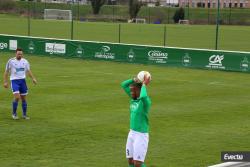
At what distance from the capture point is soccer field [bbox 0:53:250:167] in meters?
13.4

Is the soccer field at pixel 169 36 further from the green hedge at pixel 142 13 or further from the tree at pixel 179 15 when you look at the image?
the tree at pixel 179 15

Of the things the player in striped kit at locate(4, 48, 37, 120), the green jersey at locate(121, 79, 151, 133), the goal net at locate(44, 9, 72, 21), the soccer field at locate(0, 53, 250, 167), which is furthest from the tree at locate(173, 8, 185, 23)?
the green jersey at locate(121, 79, 151, 133)

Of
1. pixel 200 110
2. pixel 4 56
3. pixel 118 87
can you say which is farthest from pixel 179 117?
pixel 4 56

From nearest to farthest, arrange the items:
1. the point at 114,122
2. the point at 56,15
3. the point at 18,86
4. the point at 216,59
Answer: the point at 114,122
the point at 18,86
the point at 216,59
the point at 56,15

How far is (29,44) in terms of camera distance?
4184cm

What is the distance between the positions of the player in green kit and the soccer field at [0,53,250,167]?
2.47 m

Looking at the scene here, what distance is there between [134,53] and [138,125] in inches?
1057

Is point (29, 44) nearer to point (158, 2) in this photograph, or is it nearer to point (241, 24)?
point (241, 24)

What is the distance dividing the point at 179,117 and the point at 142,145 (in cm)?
843

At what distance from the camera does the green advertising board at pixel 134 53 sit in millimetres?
33359

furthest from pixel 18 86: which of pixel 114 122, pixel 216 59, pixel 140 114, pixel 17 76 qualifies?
pixel 216 59

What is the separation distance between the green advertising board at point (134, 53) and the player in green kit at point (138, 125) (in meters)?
22.8

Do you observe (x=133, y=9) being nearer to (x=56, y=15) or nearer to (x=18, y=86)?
(x=56, y=15)

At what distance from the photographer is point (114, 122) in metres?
17.5
